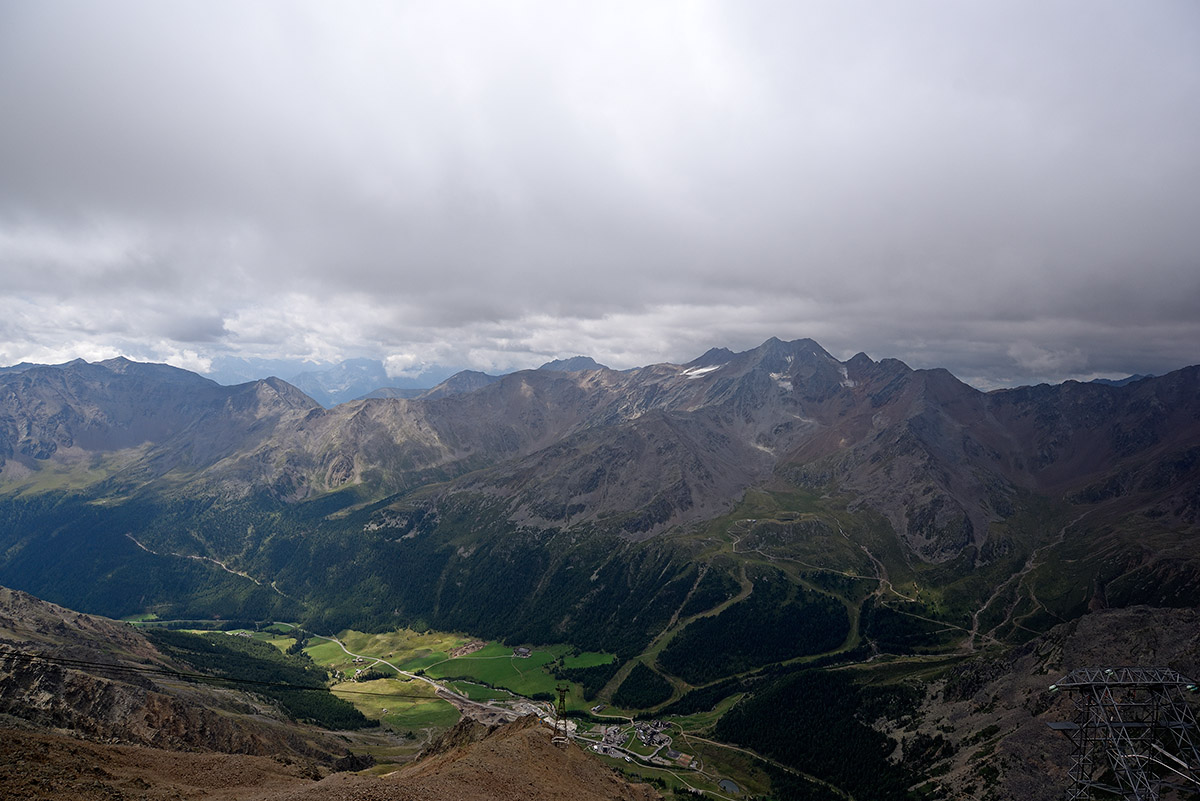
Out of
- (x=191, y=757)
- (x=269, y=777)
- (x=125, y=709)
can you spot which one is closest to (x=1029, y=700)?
(x=269, y=777)

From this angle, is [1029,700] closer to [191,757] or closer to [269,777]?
[269,777]

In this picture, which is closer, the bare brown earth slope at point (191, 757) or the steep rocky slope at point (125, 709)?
the bare brown earth slope at point (191, 757)

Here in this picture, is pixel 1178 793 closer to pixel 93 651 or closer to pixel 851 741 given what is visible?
pixel 851 741

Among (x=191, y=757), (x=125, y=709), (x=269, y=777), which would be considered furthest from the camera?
(x=125, y=709)

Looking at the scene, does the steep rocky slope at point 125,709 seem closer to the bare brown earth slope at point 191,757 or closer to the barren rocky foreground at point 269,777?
the bare brown earth slope at point 191,757

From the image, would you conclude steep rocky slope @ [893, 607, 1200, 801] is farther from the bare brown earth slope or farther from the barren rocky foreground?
the bare brown earth slope

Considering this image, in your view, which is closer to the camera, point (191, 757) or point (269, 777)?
point (269, 777)

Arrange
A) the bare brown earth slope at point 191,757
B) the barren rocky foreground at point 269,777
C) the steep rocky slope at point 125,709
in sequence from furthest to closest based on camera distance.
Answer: the steep rocky slope at point 125,709 < the bare brown earth slope at point 191,757 < the barren rocky foreground at point 269,777

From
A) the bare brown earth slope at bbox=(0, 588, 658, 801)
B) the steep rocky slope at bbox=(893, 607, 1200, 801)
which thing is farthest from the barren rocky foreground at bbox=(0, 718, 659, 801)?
the steep rocky slope at bbox=(893, 607, 1200, 801)

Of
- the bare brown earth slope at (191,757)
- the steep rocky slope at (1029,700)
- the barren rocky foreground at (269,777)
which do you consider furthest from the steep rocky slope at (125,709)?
the steep rocky slope at (1029,700)

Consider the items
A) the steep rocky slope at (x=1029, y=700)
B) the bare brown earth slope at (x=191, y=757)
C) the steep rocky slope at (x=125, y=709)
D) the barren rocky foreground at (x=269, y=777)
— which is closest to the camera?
the barren rocky foreground at (x=269, y=777)

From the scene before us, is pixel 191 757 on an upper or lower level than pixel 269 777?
upper
